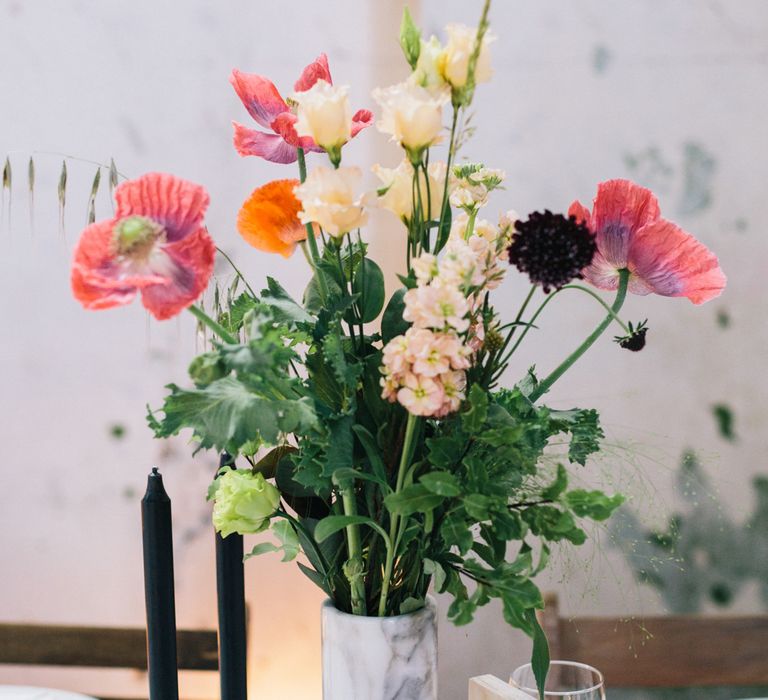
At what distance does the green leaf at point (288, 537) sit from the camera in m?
0.61

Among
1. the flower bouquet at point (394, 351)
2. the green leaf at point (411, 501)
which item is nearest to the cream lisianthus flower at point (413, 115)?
the flower bouquet at point (394, 351)

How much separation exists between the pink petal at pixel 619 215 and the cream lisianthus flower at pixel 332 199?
17 centimetres

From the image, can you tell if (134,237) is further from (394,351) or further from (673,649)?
(673,649)

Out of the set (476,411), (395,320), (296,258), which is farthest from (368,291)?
(296,258)

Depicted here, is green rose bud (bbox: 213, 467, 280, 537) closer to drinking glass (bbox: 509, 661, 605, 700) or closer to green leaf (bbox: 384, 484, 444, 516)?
green leaf (bbox: 384, 484, 444, 516)

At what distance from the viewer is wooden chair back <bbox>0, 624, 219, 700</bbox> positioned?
1.17 meters

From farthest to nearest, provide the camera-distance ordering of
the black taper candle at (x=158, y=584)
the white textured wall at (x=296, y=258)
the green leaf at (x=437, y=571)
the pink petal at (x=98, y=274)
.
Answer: the white textured wall at (x=296, y=258) < the black taper candle at (x=158, y=584) < the green leaf at (x=437, y=571) < the pink petal at (x=98, y=274)

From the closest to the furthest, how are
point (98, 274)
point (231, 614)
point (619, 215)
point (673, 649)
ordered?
point (98, 274)
point (619, 215)
point (231, 614)
point (673, 649)

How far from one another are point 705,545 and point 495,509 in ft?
2.51

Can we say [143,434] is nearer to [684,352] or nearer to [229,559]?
[229,559]

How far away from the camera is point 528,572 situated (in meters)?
0.52

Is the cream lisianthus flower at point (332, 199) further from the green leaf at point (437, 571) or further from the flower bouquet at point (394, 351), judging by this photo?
the green leaf at point (437, 571)

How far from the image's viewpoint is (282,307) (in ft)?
1.95

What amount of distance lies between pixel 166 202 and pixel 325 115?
0.11 metres
